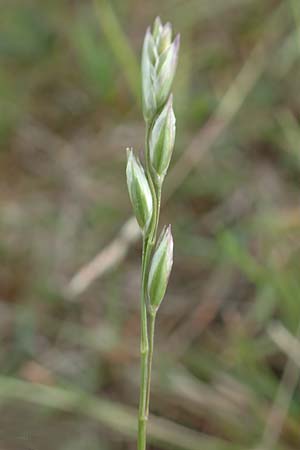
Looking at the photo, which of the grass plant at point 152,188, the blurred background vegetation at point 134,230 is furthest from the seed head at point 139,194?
the blurred background vegetation at point 134,230

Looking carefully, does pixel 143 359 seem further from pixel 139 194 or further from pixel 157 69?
pixel 157 69

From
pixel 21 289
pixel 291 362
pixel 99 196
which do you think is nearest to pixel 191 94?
pixel 99 196

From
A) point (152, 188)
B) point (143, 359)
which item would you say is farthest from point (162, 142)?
point (143, 359)

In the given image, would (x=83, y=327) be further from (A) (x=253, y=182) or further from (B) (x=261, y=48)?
(B) (x=261, y=48)

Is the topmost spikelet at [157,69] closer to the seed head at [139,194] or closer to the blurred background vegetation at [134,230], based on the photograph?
the seed head at [139,194]

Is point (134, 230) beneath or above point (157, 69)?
above

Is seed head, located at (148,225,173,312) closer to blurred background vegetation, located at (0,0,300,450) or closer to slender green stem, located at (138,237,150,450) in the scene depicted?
slender green stem, located at (138,237,150,450)

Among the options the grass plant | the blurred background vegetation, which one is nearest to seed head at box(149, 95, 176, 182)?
the grass plant

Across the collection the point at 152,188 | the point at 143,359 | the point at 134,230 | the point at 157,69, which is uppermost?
the point at 134,230
